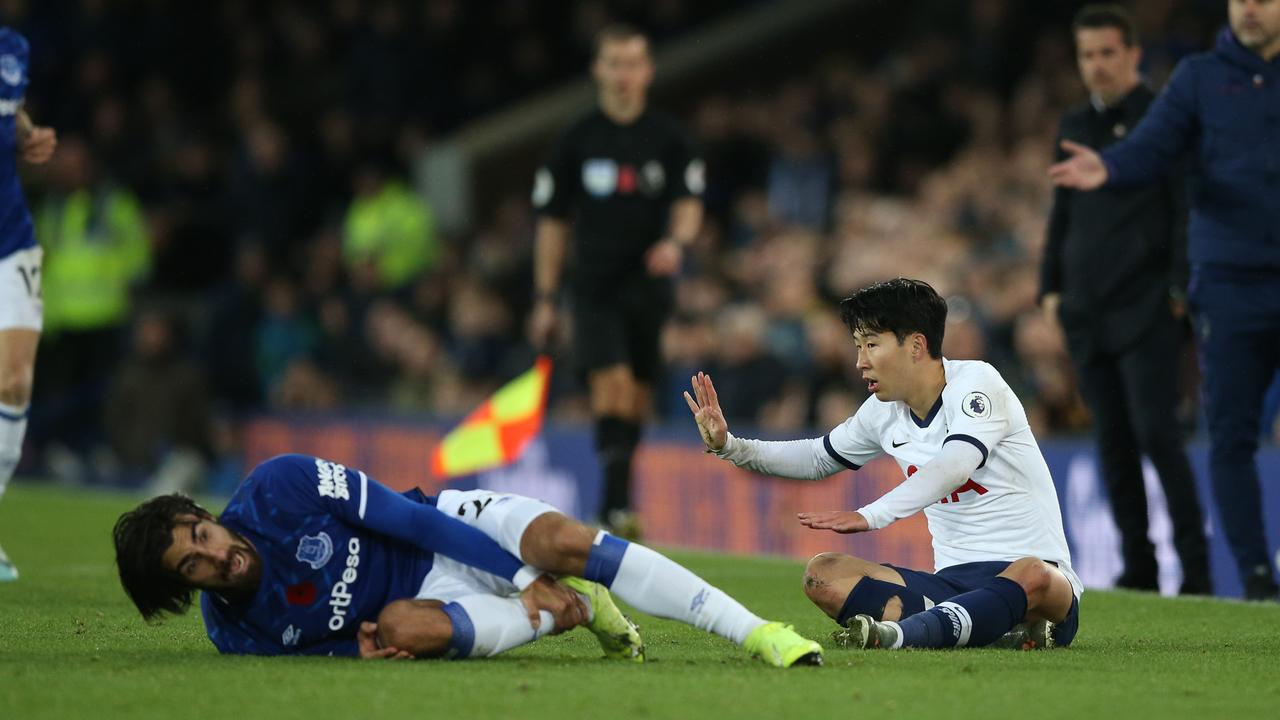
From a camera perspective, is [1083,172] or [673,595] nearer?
[673,595]

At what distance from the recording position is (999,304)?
12.1m

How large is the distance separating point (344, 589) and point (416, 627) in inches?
9.4

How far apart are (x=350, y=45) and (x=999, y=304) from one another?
35.7 ft

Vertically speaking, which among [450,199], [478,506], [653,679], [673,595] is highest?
[450,199]

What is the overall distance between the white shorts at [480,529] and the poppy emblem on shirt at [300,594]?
0.30 meters

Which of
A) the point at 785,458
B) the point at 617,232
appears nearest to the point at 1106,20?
the point at 617,232

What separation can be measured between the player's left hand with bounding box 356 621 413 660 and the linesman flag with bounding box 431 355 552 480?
8.37 metres

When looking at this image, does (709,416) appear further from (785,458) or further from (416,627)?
(416,627)

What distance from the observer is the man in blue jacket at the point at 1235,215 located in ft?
24.5

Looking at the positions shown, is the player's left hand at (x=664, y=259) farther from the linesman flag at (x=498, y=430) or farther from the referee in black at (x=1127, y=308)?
the linesman flag at (x=498, y=430)

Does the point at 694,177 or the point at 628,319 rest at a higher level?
the point at 694,177

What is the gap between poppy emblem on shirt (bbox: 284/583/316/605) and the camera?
216 inches

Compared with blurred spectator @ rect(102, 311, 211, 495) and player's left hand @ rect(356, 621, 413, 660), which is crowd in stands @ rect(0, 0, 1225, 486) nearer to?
blurred spectator @ rect(102, 311, 211, 495)

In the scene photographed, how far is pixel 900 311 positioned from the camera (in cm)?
584
